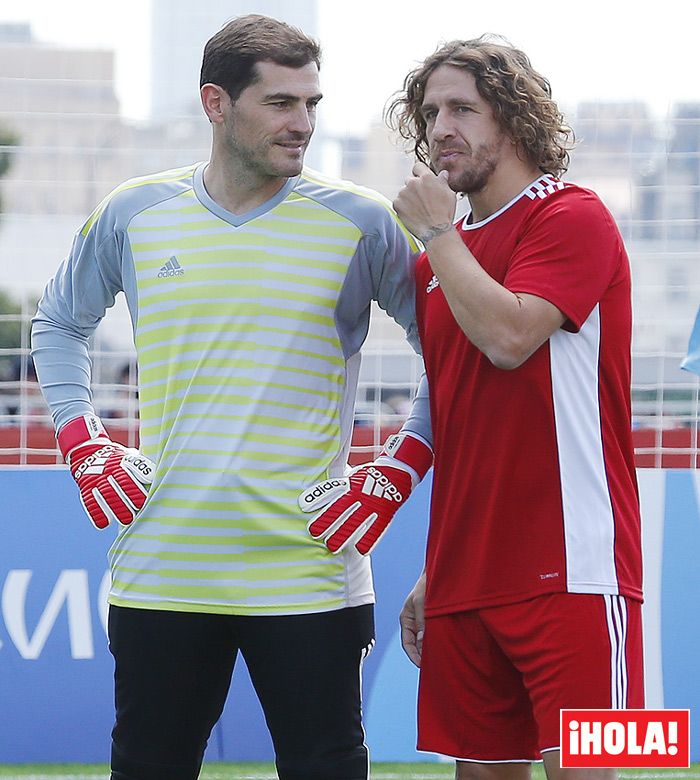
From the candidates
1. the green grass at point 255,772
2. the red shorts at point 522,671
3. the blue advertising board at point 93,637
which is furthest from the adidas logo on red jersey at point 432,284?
the green grass at point 255,772

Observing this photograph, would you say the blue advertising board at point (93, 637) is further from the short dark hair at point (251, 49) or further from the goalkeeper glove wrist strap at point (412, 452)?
the short dark hair at point (251, 49)

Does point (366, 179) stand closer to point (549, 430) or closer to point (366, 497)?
point (366, 497)

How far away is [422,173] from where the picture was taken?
2.29m

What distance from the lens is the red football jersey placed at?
2.17 metres

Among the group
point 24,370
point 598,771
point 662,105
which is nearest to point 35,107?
point 24,370

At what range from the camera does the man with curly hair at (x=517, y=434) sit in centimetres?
215

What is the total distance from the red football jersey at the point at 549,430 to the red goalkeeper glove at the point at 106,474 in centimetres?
57

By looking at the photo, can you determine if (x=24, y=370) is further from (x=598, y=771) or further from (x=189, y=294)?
(x=598, y=771)

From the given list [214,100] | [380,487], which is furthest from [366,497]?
[214,100]

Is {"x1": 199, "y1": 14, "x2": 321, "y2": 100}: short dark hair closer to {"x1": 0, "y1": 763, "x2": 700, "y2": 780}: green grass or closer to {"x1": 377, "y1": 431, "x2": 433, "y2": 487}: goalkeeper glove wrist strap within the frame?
{"x1": 377, "y1": 431, "x2": 433, "y2": 487}: goalkeeper glove wrist strap

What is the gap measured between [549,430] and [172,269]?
0.76m

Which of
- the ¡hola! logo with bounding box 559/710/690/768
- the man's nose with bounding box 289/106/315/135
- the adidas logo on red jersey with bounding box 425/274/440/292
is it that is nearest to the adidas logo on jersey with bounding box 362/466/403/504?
the adidas logo on red jersey with bounding box 425/274/440/292

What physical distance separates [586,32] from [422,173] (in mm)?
3591

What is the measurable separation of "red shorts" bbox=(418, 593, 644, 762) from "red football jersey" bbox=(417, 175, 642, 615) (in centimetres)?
4
